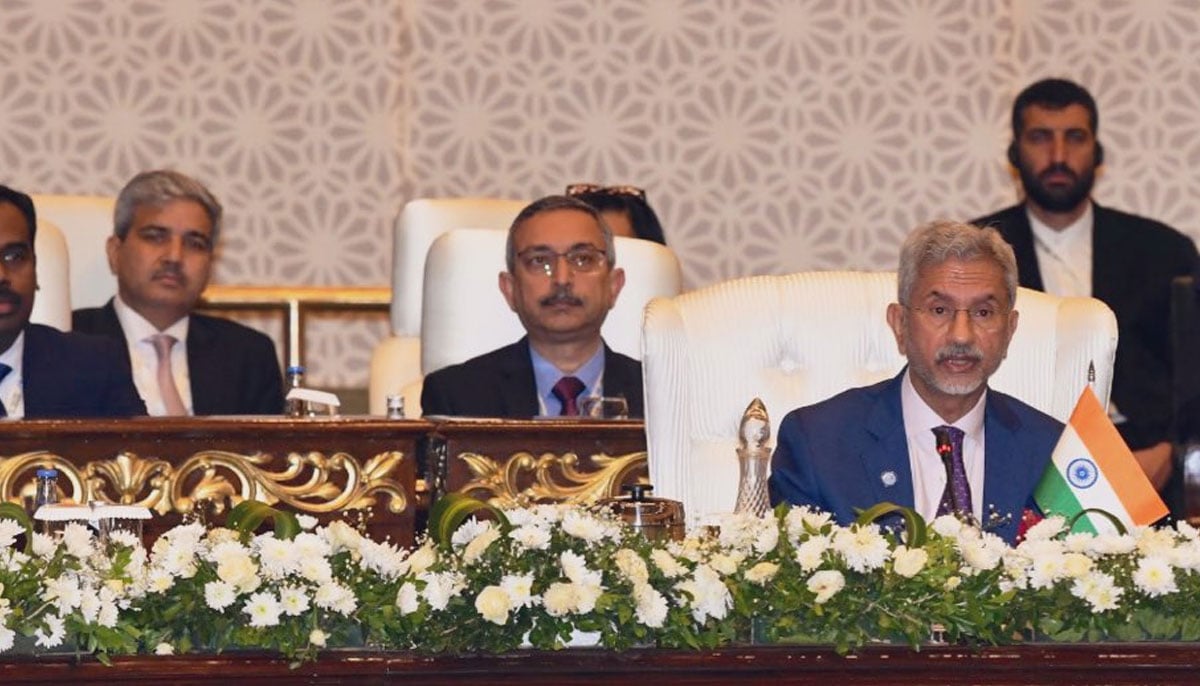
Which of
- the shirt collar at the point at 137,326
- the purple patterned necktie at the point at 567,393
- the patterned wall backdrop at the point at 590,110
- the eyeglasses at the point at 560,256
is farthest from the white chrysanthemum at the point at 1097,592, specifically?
the patterned wall backdrop at the point at 590,110

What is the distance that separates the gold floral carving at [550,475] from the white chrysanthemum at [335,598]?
2.21 m

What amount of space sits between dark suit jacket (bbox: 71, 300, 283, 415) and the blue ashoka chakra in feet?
8.95

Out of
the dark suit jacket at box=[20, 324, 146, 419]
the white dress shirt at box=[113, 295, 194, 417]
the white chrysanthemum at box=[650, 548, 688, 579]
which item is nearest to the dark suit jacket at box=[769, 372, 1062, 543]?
the white chrysanthemum at box=[650, 548, 688, 579]

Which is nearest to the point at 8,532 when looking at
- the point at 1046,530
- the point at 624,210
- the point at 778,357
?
the point at 1046,530

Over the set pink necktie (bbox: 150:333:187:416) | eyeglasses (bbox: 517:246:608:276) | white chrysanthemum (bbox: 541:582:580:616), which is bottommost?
white chrysanthemum (bbox: 541:582:580:616)

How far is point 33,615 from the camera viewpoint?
8.94ft

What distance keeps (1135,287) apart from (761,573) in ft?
13.7

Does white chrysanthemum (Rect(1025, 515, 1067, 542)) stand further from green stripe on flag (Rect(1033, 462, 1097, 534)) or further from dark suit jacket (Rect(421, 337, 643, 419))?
dark suit jacket (Rect(421, 337, 643, 419))

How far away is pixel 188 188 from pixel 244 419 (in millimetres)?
1361

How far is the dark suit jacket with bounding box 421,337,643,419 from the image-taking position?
549 centimetres

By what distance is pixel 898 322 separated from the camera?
14.1ft

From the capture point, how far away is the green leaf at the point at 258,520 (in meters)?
2.94

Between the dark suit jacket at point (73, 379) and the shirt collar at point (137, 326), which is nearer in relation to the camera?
the dark suit jacket at point (73, 379)

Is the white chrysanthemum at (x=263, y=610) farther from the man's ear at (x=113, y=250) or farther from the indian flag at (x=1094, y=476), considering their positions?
the man's ear at (x=113, y=250)
